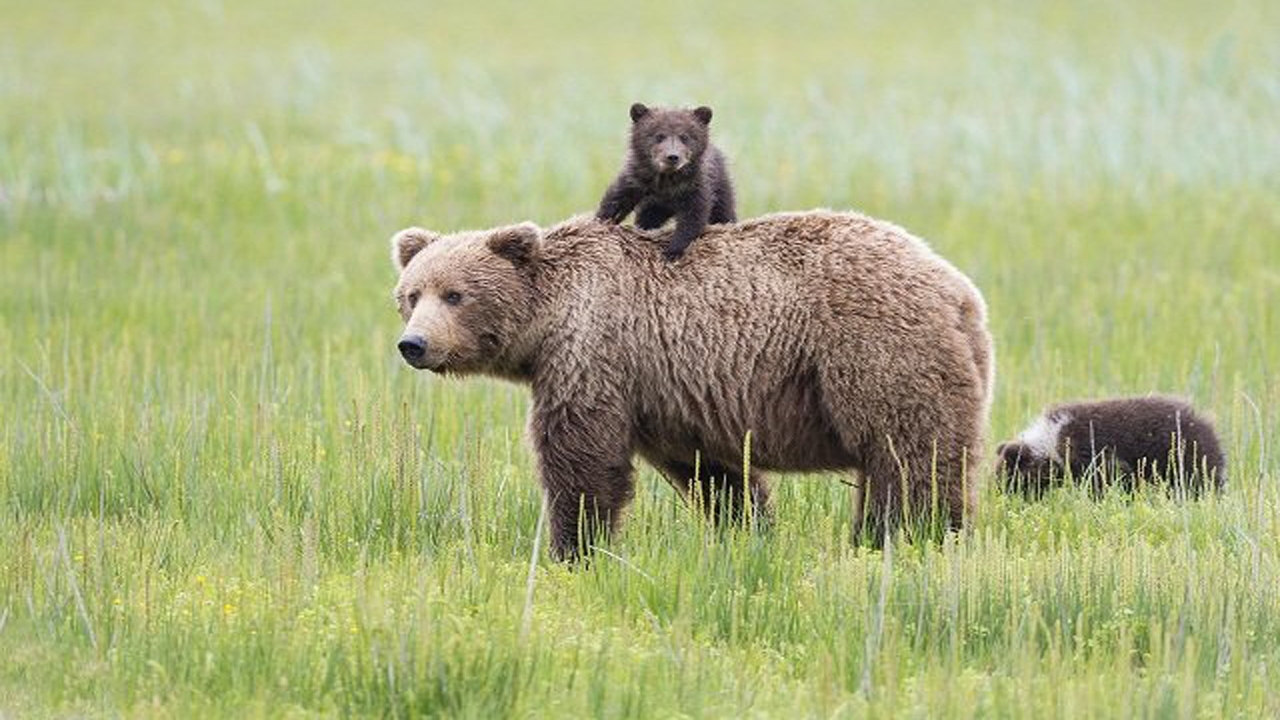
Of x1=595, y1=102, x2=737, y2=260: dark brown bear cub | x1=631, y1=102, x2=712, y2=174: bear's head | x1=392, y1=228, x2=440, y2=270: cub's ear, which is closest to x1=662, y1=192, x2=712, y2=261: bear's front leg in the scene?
x1=595, y1=102, x2=737, y2=260: dark brown bear cub

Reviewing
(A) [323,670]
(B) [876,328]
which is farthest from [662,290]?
(A) [323,670]

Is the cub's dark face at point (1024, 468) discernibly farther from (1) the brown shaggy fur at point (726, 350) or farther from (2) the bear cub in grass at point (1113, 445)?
(1) the brown shaggy fur at point (726, 350)

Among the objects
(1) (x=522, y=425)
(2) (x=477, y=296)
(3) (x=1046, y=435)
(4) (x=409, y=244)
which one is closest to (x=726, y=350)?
(2) (x=477, y=296)

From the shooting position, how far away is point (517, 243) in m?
7.54

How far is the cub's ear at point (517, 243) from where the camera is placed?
24.7 feet

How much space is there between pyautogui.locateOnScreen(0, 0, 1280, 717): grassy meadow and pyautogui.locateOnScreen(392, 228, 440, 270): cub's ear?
26.7 inches

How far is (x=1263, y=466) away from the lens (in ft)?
25.3

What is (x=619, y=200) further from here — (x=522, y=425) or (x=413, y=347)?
(x=522, y=425)

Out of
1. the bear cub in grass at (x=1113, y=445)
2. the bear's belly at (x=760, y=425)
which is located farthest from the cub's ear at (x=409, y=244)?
the bear cub in grass at (x=1113, y=445)

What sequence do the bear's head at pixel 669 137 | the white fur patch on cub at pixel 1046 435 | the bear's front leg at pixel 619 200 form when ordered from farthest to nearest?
the white fur patch on cub at pixel 1046 435, the bear's front leg at pixel 619 200, the bear's head at pixel 669 137

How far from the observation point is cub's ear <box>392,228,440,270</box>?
7.89m

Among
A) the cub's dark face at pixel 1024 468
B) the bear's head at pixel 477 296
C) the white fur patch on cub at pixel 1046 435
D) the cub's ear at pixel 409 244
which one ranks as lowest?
the cub's dark face at pixel 1024 468

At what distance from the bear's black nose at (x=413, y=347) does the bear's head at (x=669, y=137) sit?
1.13m

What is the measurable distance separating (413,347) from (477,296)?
1.26ft
